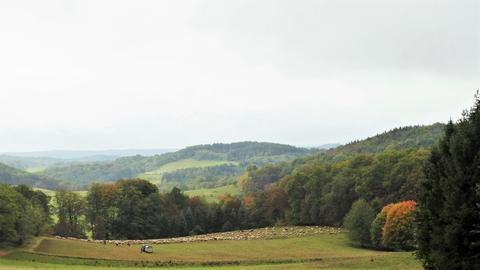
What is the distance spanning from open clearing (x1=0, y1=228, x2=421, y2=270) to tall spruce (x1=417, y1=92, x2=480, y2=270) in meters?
11.2

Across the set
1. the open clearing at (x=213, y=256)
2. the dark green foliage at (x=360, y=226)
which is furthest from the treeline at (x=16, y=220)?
the dark green foliage at (x=360, y=226)

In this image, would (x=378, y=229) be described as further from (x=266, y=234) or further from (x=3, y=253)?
(x=3, y=253)

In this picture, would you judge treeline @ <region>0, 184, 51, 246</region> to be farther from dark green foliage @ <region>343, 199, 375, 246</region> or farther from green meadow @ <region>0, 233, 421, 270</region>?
dark green foliage @ <region>343, 199, 375, 246</region>

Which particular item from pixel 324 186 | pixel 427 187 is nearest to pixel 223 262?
pixel 427 187

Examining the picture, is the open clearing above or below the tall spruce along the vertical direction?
below

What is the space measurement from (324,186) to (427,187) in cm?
7427

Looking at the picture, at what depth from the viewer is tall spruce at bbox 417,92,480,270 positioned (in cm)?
2709

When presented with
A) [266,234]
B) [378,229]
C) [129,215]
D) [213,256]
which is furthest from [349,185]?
[213,256]

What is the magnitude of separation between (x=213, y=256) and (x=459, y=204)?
3797 cm

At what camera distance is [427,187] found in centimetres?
3378

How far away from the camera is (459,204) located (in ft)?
90.5

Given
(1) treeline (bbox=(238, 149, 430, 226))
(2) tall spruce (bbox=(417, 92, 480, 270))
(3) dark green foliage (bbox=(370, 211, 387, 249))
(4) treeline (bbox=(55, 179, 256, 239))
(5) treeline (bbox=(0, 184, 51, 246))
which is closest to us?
(2) tall spruce (bbox=(417, 92, 480, 270))

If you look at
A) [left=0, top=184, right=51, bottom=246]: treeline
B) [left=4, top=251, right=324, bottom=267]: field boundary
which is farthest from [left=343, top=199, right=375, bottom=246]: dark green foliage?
[left=0, top=184, right=51, bottom=246]: treeline

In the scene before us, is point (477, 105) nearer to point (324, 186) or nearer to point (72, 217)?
point (324, 186)
